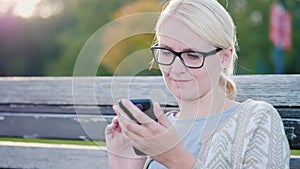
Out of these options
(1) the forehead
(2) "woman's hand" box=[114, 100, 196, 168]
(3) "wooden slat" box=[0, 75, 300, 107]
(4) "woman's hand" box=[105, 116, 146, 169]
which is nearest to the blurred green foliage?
(3) "wooden slat" box=[0, 75, 300, 107]

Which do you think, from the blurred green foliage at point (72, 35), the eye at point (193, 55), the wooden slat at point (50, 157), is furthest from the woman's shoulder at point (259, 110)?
the blurred green foliage at point (72, 35)

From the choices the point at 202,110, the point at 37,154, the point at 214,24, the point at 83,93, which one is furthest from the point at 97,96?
the point at 214,24

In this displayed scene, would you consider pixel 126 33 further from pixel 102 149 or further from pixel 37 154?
pixel 37 154

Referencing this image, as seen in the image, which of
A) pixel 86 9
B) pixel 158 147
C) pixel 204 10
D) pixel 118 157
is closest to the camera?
pixel 158 147

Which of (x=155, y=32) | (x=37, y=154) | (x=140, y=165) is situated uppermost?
(x=155, y=32)

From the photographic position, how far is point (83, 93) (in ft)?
8.09

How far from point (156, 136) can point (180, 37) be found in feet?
1.24

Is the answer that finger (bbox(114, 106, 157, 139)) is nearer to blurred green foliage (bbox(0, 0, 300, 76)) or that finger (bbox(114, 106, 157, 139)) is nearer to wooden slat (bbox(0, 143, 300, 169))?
wooden slat (bbox(0, 143, 300, 169))

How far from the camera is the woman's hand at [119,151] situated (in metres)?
1.92

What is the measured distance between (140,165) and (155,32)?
0.49 metres

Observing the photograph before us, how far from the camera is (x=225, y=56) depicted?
1.93m

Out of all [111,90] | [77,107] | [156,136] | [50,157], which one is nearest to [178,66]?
[156,136]

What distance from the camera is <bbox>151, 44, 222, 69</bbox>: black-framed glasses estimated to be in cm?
183

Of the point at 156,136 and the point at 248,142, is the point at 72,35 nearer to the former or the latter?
the point at 248,142
